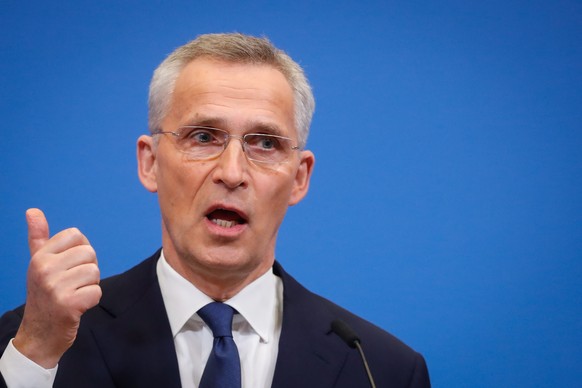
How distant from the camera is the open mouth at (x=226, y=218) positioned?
169cm

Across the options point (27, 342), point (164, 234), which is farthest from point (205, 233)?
point (27, 342)

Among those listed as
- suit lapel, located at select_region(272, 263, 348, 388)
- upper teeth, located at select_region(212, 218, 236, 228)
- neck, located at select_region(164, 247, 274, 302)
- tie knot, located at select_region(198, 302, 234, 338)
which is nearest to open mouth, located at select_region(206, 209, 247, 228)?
upper teeth, located at select_region(212, 218, 236, 228)

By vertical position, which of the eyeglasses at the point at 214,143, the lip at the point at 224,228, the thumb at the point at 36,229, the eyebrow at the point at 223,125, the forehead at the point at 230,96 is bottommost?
the thumb at the point at 36,229

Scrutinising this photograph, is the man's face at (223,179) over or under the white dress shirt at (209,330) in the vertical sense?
over

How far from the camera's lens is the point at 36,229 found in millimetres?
1375

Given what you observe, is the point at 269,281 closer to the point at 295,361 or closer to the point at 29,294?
the point at 295,361

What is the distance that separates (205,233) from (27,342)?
1.55 ft

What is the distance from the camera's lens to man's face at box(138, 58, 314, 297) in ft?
5.49

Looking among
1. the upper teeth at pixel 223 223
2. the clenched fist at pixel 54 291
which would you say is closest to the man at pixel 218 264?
the upper teeth at pixel 223 223

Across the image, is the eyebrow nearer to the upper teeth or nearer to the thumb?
the upper teeth

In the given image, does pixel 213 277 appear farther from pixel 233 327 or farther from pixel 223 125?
pixel 223 125

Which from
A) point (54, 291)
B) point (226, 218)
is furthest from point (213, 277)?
point (54, 291)

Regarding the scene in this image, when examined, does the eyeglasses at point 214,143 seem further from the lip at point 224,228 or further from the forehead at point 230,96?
the lip at point 224,228

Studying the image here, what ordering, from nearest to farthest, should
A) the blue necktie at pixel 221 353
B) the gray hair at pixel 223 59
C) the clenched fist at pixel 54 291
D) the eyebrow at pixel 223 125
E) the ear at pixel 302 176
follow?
1. the clenched fist at pixel 54 291
2. the blue necktie at pixel 221 353
3. the eyebrow at pixel 223 125
4. the gray hair at pixel 223 59
5. the ear at pixel 302 176
